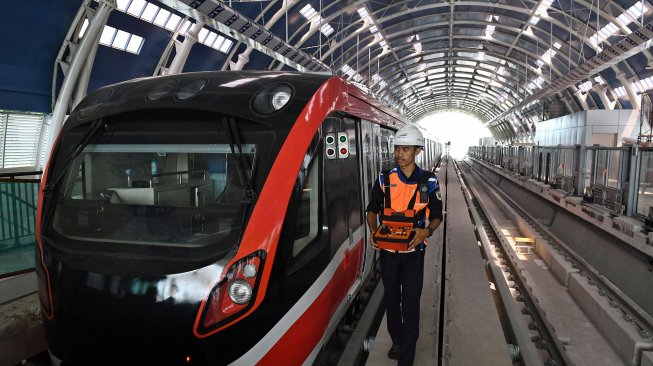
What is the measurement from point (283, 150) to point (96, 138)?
1459mm

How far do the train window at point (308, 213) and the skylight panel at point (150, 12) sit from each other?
14.7m

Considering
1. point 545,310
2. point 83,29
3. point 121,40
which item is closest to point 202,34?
point 121,40

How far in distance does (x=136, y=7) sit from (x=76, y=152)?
13654mm

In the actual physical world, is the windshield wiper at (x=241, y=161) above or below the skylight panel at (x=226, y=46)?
below

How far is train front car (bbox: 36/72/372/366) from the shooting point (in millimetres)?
2656

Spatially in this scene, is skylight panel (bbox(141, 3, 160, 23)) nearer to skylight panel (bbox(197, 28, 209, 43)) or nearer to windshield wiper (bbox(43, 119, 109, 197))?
skylight panel (bbox(197, 28, 209, 43))

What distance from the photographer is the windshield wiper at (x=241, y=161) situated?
9.43 feet

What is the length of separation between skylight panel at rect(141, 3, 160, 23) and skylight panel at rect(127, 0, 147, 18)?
16cm

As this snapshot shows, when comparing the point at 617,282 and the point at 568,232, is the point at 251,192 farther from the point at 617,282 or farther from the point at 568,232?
the point at 568,232

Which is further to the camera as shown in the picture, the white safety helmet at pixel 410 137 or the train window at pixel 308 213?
the white safety helmet at pixel 410 137

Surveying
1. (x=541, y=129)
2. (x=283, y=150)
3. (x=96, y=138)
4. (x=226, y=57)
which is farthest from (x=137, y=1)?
(x=541, y=129)

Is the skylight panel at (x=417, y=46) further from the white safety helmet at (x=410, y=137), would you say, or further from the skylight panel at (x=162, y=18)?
the white safety helmet at (x=410, y=137)

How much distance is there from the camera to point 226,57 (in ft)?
69.2

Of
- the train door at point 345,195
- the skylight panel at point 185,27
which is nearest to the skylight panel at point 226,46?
the skylight panel at point 185,27
